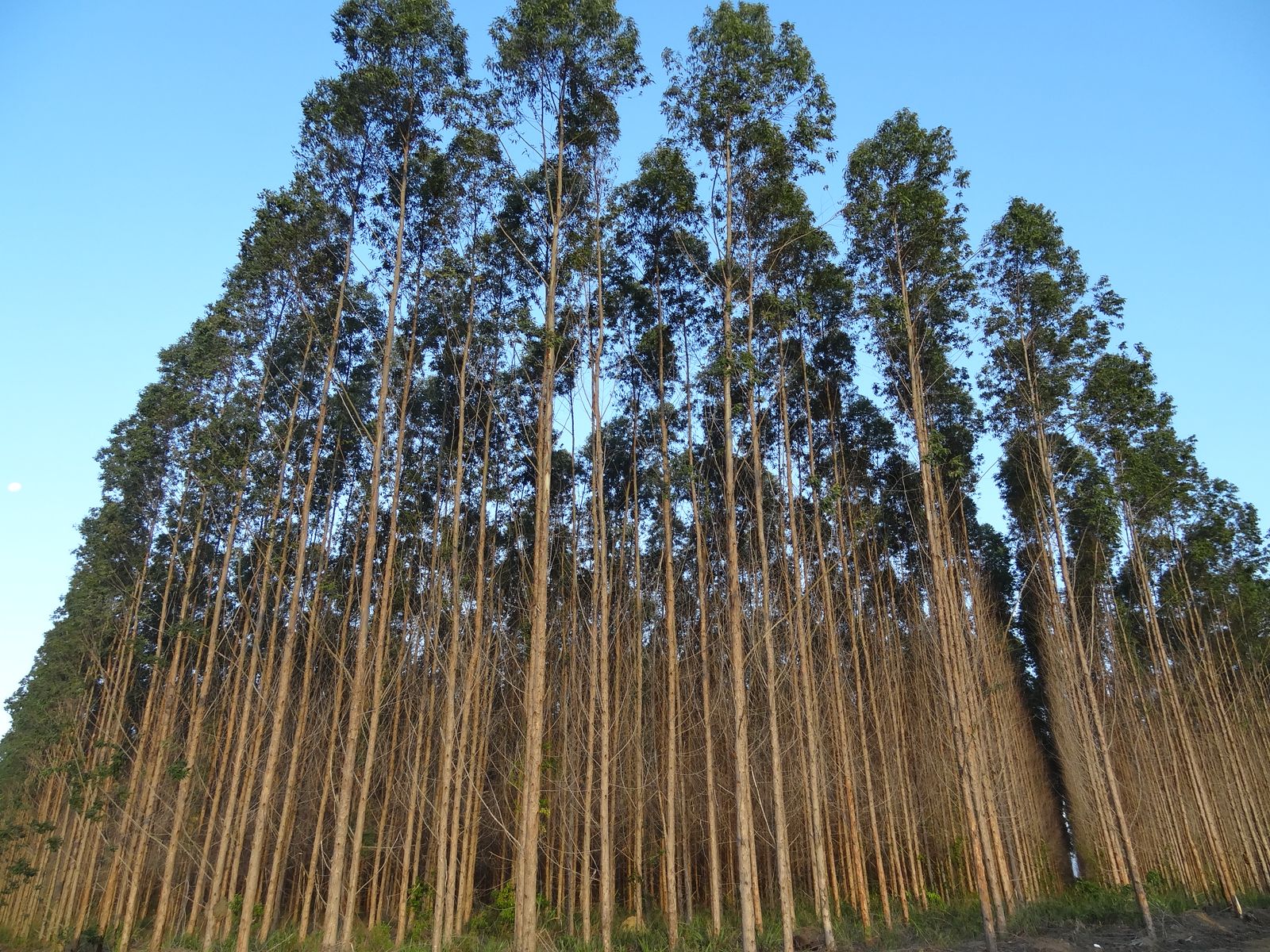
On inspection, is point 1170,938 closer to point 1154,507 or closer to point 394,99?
point 1154,507

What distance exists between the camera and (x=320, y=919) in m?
15.6

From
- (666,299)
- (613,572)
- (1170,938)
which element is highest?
(666,299)

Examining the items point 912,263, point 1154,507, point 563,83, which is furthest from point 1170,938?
point 563,83

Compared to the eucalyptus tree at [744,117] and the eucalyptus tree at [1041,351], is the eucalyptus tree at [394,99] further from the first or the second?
the eucalyptus tree at [1041,351]

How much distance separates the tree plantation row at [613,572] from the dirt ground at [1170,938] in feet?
2.56

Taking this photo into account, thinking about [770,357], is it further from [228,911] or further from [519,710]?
[228,911]

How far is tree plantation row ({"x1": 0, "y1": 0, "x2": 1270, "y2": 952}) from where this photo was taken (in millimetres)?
10812

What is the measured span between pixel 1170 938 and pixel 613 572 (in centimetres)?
1081

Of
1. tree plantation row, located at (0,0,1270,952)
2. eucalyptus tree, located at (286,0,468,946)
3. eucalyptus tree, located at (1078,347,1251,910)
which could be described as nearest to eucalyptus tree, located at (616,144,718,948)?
tree plantation row, located at (0,0,1270,952)

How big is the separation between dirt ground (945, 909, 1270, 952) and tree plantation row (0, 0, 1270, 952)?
2.56 ft

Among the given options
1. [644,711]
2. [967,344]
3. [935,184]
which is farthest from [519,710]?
[935,184]

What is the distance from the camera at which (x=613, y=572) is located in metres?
15.0

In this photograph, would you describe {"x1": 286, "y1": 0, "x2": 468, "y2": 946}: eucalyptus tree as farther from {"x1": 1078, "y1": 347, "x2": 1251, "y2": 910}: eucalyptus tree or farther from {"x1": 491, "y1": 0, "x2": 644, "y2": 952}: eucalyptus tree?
{"x1": 1078, "y1": 347, "x2": 1251, "y2": 910}: eucalyptus tree

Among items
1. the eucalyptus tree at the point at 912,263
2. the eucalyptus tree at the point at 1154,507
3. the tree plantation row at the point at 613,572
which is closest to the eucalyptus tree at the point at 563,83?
the tree plantation row at the point at 613,572
